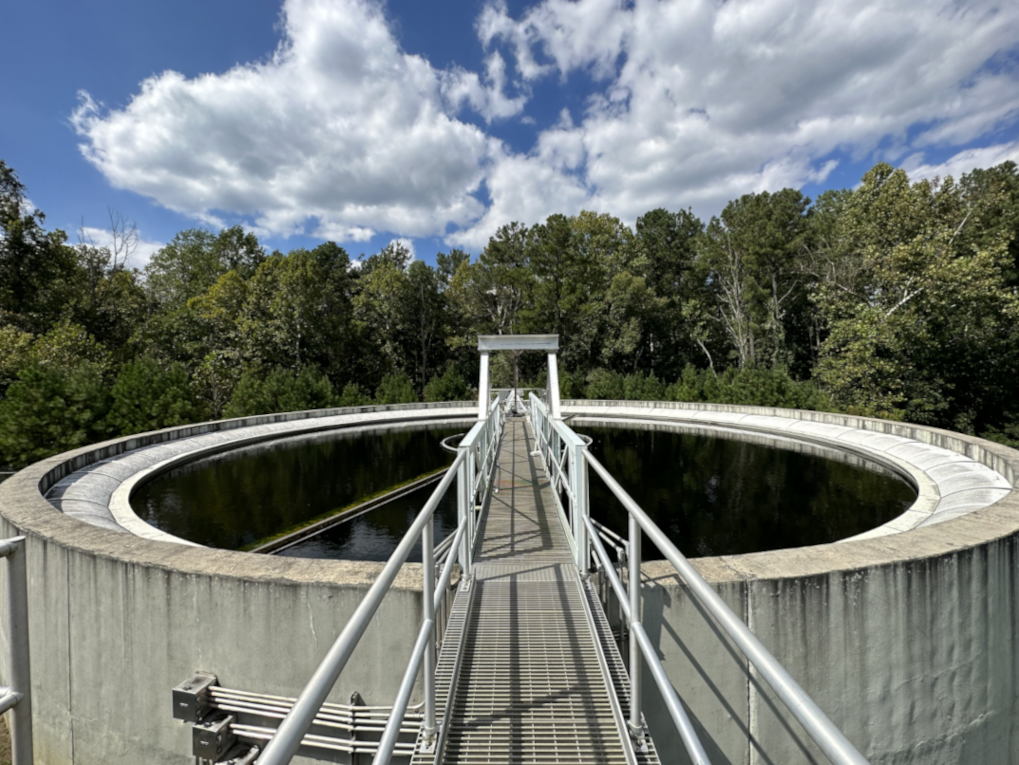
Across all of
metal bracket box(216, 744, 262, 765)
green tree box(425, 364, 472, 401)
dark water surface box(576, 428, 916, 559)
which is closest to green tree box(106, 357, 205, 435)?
green tree box(425, 364, 472, 401)

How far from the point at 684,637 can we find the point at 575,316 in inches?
1046

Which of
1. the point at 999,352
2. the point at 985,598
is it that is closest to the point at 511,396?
the point at 985,598

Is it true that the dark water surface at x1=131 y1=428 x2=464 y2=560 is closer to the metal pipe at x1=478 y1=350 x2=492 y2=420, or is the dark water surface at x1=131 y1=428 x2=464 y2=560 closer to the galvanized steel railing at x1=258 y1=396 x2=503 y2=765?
the metal pipe at x1=478 y1=350 x2=492 y2=420

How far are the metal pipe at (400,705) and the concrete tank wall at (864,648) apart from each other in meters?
1.86

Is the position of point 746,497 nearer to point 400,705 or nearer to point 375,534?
point 375,534

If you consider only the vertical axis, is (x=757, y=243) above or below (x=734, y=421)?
above

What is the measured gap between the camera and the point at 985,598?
4.00m

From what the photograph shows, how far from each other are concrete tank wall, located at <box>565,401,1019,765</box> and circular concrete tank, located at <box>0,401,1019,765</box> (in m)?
0.01

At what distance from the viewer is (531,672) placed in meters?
2.71

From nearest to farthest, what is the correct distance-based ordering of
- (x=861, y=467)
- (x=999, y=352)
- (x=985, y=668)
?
(x=985, y=668) < (x=861, y=467) < (x=999, y=352)

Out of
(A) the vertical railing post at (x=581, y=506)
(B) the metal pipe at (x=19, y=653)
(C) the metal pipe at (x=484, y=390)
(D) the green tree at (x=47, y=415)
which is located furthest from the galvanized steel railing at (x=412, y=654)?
(D) the green tree at (x=47, y=415)

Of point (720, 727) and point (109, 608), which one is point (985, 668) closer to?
point (720, 727)

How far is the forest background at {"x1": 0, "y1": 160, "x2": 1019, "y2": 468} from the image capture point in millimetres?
16297

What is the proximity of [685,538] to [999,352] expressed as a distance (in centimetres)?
1912
